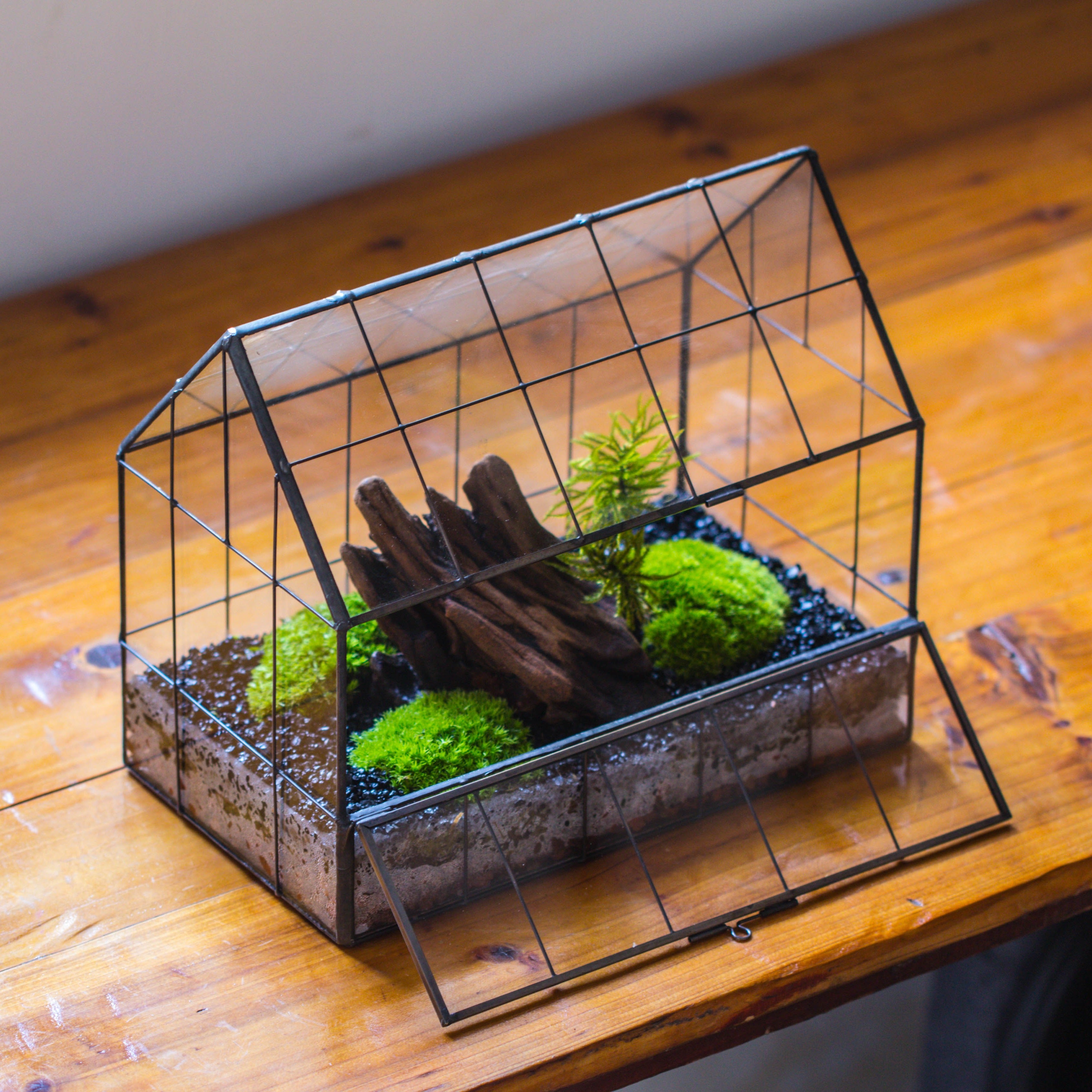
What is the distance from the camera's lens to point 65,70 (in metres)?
1.75

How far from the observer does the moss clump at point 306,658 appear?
1.05 meters

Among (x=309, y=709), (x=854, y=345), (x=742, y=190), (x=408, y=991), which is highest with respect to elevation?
(x=742, y=190)

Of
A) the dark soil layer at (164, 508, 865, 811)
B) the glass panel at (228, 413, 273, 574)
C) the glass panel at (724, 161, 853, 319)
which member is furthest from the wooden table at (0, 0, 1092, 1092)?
the glass panel at (724, 161, 853, 319)

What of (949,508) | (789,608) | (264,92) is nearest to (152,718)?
(789,608)

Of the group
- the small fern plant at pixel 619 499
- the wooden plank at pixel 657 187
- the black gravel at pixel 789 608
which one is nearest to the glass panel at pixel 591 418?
the small fern plant at pixel 619 499

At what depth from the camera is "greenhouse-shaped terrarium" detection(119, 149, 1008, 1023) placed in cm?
102

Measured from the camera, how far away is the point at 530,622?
1101mm

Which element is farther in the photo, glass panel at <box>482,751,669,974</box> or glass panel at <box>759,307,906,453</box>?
glass panel at <box>759,307,906,453</box>

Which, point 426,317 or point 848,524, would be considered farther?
point 848,524

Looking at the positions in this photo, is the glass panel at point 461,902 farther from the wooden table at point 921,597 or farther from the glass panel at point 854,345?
the glass panel at point 854,345

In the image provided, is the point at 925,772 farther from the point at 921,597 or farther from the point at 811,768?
the point at 921,597

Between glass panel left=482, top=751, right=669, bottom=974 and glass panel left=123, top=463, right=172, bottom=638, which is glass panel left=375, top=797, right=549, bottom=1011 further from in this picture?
glass panel left=123, top=463, right=172, bottom=638

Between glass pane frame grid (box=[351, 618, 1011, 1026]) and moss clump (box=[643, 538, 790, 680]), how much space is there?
0.05 m

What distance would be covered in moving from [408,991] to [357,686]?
0.81ft
